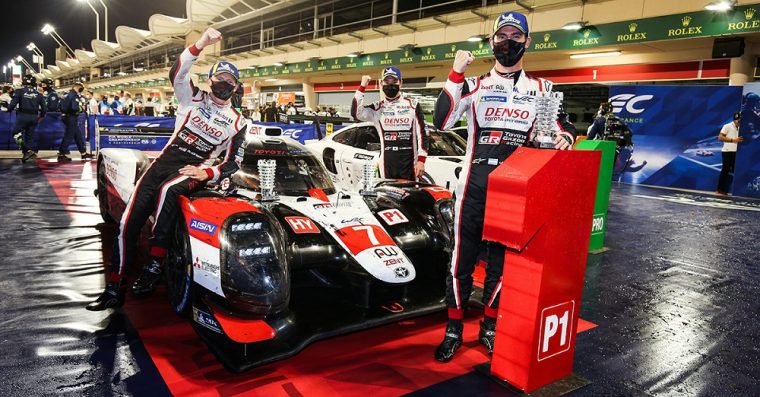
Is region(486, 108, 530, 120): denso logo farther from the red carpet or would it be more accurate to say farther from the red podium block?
the red carpet

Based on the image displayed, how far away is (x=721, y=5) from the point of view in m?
10.2

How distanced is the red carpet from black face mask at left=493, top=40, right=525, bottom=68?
1577mm

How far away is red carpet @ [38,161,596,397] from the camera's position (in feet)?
7.17

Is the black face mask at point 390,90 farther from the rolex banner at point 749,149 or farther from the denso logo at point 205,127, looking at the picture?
the rolex banner at point 749,149

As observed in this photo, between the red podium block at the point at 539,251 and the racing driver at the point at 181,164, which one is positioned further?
the racing driver at the point at 181,164

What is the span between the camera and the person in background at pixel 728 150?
1002 centimetres

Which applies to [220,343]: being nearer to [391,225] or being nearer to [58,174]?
[391,225]

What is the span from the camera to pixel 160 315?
291cm

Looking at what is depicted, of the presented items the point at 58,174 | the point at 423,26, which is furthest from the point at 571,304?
the point at 423,26

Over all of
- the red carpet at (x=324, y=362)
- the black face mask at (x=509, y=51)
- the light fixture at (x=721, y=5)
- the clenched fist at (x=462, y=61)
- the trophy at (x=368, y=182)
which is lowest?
the red carpet at (x=324, y=362)

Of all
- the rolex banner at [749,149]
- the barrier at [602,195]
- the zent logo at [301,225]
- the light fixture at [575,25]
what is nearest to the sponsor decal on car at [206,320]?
the zent logo at [301,225]

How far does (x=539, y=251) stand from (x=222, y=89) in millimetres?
2281

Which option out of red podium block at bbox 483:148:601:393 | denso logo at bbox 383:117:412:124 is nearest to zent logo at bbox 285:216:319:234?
red podium block at bbox 483:148:601:393

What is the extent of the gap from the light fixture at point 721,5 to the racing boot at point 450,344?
1102 centimetres
